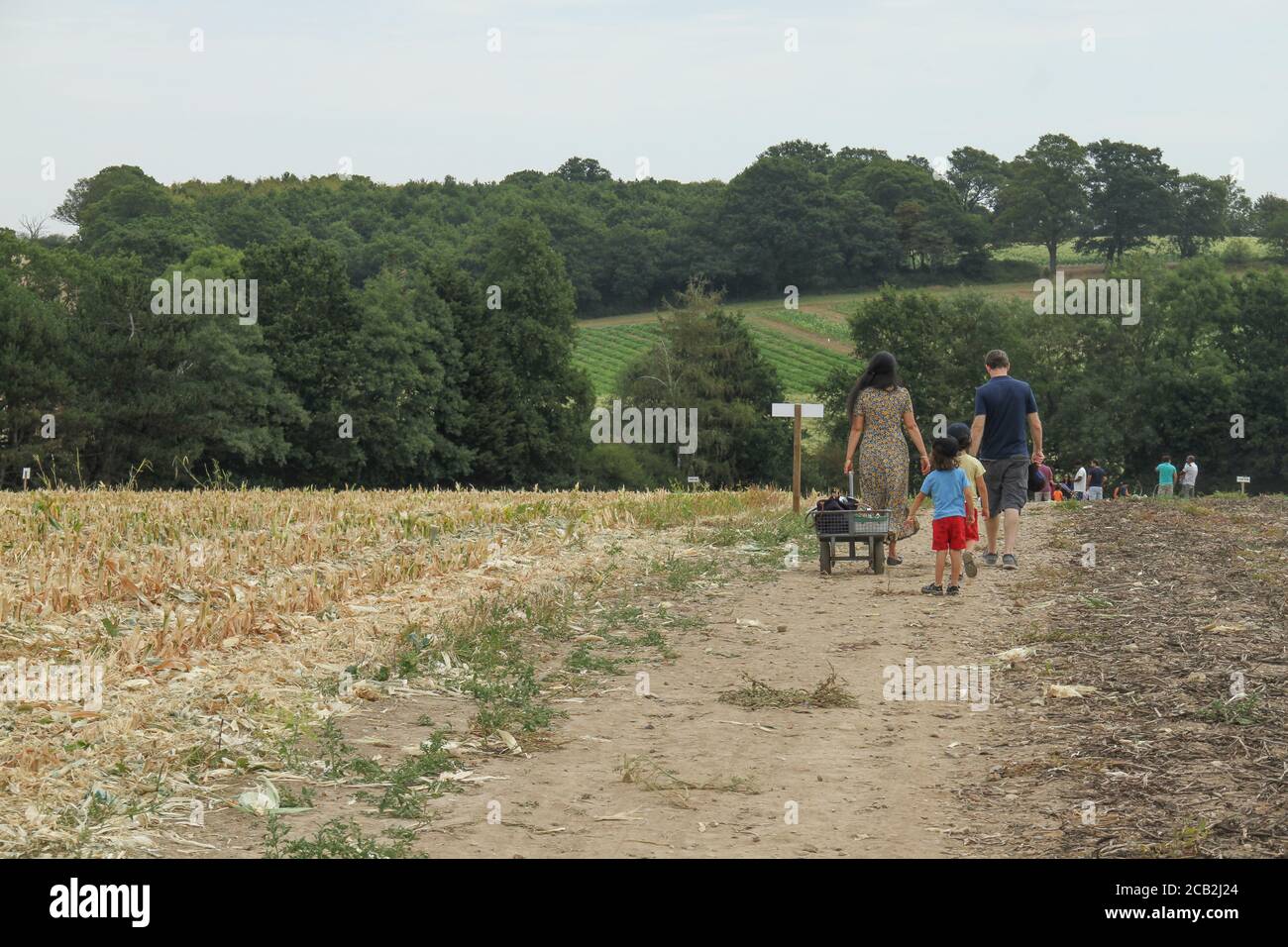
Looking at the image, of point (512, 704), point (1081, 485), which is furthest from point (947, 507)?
point (1081, 485)

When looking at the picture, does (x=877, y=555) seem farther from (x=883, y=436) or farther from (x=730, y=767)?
(x=730, y=767)

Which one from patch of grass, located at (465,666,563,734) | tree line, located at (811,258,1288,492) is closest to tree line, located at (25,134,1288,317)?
tree line, located at (811,258,1288,492)

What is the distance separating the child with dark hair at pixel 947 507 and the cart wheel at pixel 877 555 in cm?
143

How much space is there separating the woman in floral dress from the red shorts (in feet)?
5.03

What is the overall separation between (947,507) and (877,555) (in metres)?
1.86

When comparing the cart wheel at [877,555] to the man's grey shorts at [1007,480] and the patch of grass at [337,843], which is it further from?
the patch of grass at [337,843]

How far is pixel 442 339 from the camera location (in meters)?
64.4

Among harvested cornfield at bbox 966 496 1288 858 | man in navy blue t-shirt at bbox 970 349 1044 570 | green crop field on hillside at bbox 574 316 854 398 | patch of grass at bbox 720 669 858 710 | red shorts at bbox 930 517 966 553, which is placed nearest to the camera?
harvested cornfield at bbox 966 496 1288 858

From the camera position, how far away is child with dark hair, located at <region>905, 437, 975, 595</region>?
12.8 meters

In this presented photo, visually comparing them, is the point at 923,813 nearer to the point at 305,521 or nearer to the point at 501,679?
the point at 501,679

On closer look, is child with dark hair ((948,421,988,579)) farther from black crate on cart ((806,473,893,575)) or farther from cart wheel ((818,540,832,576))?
cart wheel ((818,540,832,576))

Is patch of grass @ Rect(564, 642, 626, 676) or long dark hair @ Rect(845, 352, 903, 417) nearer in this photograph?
patch of grass @ Rect(564, 642, 626, 676)

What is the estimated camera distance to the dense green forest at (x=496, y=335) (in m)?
53.7
